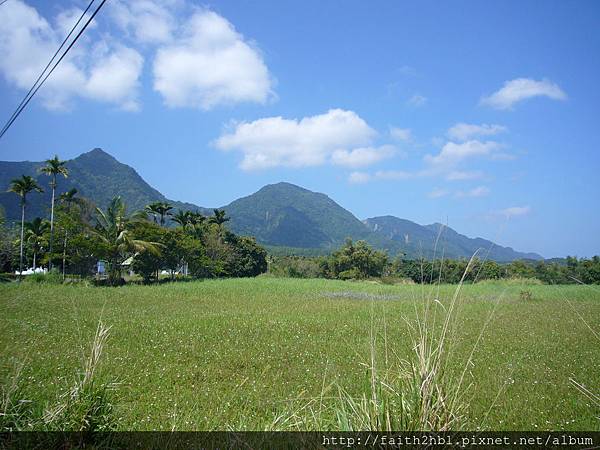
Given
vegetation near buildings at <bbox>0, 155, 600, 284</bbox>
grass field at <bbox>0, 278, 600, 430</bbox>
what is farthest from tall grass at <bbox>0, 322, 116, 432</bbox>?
vegetation near buildings at <bbox>0, 155, 600, 284</bbox>

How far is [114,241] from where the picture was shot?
29.6 meters

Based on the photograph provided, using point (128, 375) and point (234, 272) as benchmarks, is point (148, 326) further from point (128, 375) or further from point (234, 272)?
point (234, 272)

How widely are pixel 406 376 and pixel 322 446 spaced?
0.66 metres

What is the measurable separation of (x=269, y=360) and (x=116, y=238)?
26.3 m

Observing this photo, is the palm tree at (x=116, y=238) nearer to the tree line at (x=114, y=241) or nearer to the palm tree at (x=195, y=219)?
the tree line at (x=114, y=241)

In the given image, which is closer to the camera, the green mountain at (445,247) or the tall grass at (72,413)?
the green mountain at (445,247)

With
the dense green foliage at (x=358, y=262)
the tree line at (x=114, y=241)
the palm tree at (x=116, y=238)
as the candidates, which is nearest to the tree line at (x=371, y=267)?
the dense green foliage at (x=358, y=262)

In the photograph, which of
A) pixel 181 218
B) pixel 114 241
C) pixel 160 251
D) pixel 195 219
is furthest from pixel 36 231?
pixel 160 251

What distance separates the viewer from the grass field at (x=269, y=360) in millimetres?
4348

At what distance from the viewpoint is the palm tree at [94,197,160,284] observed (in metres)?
29.2

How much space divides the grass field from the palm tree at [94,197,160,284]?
15314 millimetres

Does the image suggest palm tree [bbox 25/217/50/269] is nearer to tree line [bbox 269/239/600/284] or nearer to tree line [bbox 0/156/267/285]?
tree line [bbox 0/156/267/285]

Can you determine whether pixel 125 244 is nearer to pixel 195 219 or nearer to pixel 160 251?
pixel 160 251

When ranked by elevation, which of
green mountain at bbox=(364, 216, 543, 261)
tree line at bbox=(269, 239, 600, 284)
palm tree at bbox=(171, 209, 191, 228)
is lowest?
tree line at bbox=(269, 239, 600, 284)
